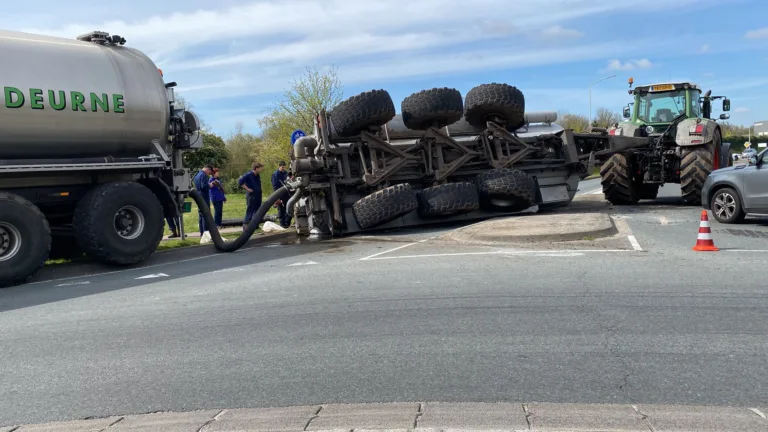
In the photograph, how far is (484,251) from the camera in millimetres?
10297

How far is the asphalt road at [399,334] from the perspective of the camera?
459 centimetres

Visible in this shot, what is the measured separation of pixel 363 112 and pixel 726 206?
706cm

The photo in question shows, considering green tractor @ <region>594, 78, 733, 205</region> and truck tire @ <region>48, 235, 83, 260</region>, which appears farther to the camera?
green tractor @ <region>594, 78, 733, 205</region>

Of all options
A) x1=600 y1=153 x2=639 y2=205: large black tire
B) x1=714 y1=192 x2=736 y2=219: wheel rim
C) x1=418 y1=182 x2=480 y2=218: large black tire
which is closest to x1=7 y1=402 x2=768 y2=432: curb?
x1=418 y1=182 x2=480 y2=218: large black tire

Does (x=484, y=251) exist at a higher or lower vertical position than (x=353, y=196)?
lower

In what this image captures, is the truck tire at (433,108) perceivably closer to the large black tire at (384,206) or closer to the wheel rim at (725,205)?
the large black tire at (384,206)

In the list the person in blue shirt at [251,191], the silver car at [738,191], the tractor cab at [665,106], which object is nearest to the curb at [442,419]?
the silver car at [738,191]

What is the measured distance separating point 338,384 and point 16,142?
7.33 metres

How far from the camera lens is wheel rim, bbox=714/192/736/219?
12781 mm

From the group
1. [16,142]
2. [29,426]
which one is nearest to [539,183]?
[16,142]

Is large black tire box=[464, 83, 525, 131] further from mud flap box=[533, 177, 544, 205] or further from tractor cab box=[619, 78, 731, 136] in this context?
tractor cab box=[619, 78, 731, 136]

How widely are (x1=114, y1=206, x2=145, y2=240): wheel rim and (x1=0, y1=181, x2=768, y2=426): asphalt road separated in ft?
4.05

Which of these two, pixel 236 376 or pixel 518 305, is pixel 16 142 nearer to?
pixel 236 376

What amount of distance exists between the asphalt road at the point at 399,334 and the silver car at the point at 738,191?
3.02 meters
